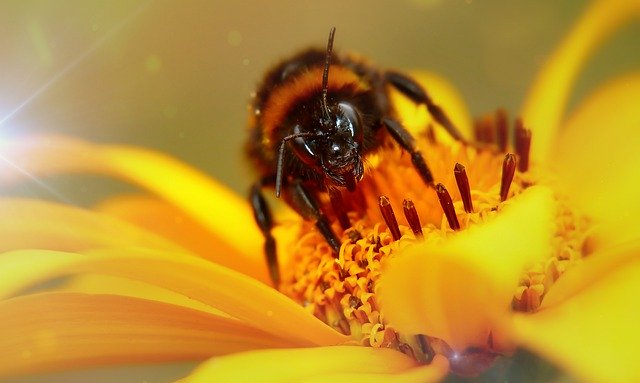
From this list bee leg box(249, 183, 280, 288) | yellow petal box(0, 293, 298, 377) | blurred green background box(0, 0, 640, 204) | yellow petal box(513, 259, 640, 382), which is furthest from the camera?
blurred green background box(0, 0, 640, 204)

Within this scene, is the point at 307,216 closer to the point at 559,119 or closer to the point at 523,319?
the point at 523,319

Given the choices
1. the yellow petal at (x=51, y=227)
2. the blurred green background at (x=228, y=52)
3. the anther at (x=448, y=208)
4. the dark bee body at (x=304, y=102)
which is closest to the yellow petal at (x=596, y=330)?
the anther at (x=448, y=208)

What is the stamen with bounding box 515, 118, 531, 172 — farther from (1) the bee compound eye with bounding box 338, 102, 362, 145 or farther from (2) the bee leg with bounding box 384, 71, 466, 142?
(1) the bee compound eye with bounding box 338, 102, 362, 145

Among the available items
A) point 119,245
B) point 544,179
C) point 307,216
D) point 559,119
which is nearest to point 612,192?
point 544,179

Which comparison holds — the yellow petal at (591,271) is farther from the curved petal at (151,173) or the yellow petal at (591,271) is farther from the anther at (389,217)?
the curved petal at (151,173)

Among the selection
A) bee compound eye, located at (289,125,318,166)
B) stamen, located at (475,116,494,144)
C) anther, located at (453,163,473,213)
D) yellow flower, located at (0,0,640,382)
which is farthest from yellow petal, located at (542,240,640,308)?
stamen, located at (475,116,494,144)
